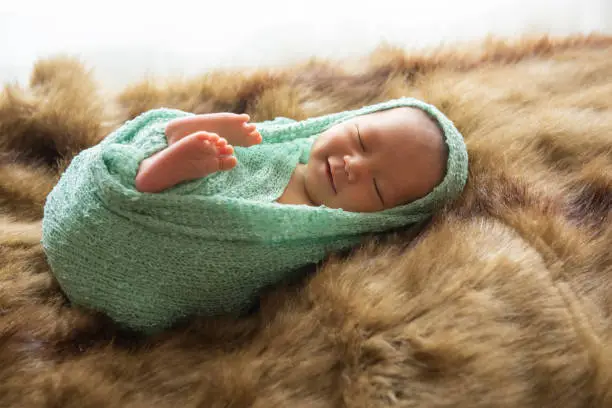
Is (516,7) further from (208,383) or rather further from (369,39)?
(208,383)

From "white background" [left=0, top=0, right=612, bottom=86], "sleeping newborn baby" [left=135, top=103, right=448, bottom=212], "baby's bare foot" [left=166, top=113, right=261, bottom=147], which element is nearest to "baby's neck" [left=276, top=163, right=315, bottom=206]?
"sleeping newborn baby" [left=135, top=103, right=448, bottom=212]

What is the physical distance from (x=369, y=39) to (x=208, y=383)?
2.83 feet

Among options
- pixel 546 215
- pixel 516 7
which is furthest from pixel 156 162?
pixel 516 7

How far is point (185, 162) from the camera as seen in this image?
711 millimetres

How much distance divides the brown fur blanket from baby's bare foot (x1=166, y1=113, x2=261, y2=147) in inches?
8.4

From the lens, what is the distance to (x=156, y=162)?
0.72 m

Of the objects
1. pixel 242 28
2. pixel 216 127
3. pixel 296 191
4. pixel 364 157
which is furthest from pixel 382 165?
pixel 242 28

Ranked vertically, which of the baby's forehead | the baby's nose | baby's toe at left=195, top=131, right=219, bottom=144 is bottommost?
the baby's nose

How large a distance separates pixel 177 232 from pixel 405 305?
0.29 metres

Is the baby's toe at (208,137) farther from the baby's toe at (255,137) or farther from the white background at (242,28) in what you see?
the white background at (242,28)

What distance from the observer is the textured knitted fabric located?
0.73m

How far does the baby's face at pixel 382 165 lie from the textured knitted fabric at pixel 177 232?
0.02 metres

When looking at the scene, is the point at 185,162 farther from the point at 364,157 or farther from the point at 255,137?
the point at 364,157

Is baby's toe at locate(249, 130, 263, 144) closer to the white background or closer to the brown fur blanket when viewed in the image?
the brown fur blanket
